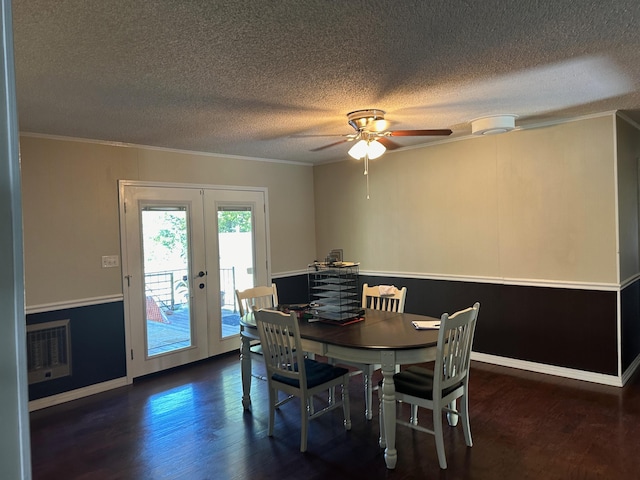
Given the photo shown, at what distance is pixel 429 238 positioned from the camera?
17.2ft

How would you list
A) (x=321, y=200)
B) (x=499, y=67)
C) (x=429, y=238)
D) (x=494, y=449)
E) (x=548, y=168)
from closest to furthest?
(x=499, y=67), (x=494, y=449), (x=548, y=168), (x=429, y=238), (x=321, y=200)

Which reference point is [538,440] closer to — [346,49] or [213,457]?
[213,457]

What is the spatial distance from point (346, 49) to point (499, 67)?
3.22 feet

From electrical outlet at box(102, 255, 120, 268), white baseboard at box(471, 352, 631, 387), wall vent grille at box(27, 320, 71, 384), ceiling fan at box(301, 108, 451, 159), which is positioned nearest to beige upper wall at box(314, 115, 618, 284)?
white baseboard at box(471, 352, 631, 387)

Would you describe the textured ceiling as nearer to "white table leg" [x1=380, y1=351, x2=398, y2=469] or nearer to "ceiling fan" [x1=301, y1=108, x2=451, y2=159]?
"ceiling fan" [x1=301, y1=108, x2=451, y2=159]

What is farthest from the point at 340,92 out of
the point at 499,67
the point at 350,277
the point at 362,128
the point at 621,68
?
the point at 621,68

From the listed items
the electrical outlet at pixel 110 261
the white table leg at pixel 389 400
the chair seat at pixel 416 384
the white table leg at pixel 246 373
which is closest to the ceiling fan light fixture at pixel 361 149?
the white table leg at pixel 389 400

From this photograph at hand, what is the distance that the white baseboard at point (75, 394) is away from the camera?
3.97 meters

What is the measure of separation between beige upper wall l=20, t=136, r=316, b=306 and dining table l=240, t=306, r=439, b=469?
183cm

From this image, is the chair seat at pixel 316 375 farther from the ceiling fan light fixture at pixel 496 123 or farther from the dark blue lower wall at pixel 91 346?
the ceiling fan light fixture at pixel 496 123

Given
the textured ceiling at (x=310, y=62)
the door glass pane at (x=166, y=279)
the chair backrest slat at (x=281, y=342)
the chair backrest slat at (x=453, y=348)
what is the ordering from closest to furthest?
the textured ceiling at (x=310, y=62)
the chair backrest slat at (x=453, y=348)
the chair backrest slat at (x=281, y=342)
the door glass pane at (x=166, y=279)

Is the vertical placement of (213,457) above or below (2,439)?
below

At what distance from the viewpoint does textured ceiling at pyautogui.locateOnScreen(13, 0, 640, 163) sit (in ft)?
6.32

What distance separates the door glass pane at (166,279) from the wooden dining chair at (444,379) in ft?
9.05
